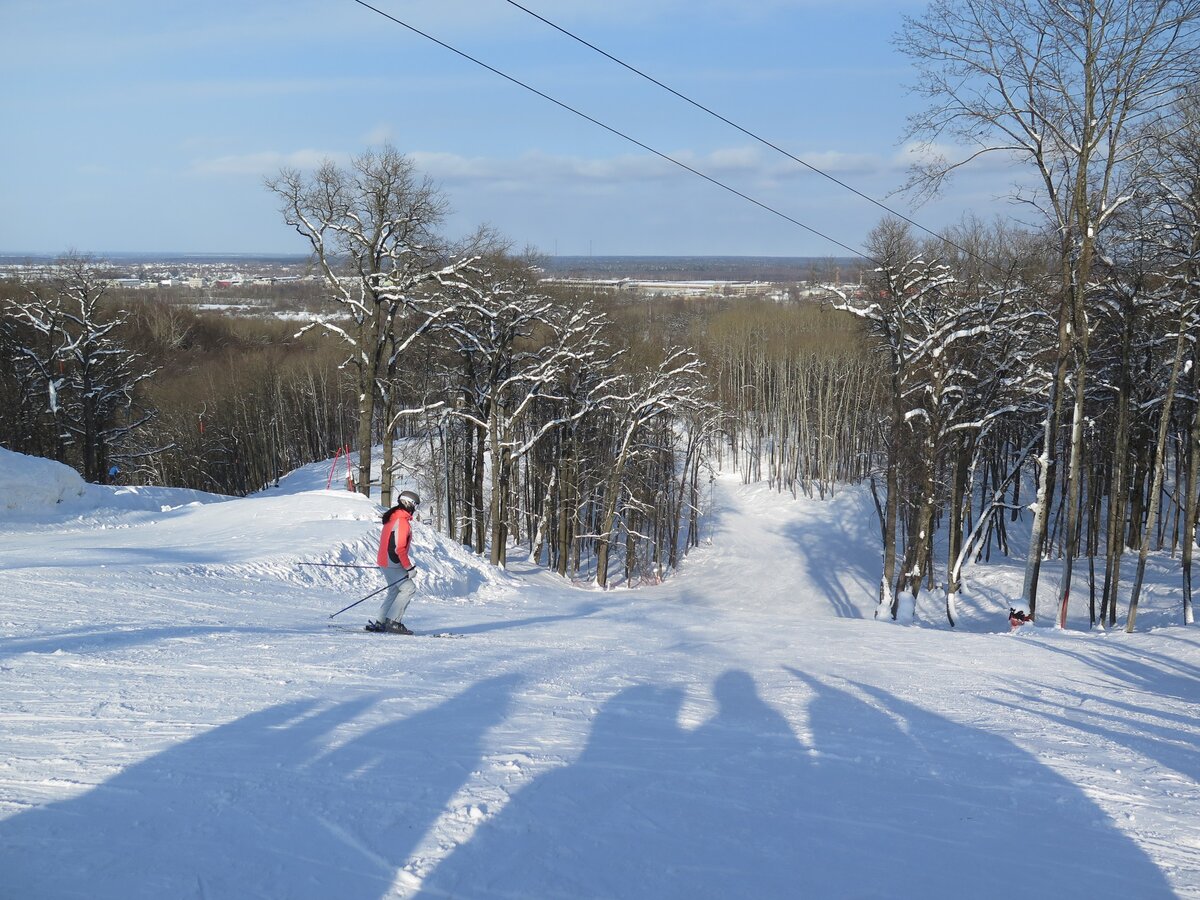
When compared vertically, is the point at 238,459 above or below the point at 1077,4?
below

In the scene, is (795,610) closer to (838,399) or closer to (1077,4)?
(1077,4)

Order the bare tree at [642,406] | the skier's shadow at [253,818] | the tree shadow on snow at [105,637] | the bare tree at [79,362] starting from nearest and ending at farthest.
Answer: the skier's shadow at [253,818], the tree shadow on snow at [105,637], the bare tree at [642,406], the bare tree at [79,362]

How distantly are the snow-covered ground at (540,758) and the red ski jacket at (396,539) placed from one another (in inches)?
38.5

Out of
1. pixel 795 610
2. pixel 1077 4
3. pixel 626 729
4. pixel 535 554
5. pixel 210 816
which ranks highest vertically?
pixel 1077 4

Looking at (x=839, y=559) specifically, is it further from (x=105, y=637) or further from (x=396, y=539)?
(x=105, y=637)

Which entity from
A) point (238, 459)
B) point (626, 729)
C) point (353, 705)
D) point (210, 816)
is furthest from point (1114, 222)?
point (238, 459)

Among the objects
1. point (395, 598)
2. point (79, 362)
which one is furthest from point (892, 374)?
point (79, 362)

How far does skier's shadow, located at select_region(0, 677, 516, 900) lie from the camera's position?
396 cm

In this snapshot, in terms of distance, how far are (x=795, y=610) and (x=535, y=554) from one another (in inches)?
465

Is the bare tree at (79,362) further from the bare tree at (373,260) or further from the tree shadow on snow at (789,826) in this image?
the tree shadow on snow at (789,826)

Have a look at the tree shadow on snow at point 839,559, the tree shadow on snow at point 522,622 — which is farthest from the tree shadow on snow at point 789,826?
the tree shadow on snow at point 839,559

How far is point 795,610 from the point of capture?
36156 millimetres

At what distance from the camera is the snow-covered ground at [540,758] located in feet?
14.4

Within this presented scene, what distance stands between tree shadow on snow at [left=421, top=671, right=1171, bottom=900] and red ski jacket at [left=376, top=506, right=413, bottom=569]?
428 centimetres
